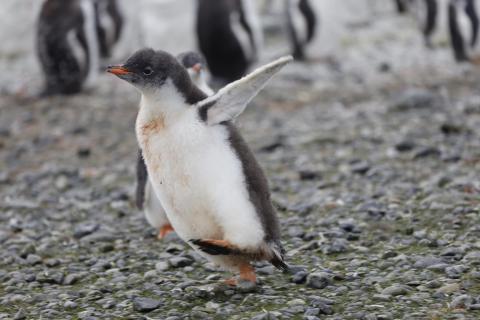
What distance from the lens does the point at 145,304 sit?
142 inches

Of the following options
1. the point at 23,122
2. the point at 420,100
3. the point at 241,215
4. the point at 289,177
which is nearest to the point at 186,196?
the point at 241,215

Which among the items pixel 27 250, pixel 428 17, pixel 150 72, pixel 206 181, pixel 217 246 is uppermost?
pixel 150 72

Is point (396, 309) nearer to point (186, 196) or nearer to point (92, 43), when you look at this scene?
point (186, 196)

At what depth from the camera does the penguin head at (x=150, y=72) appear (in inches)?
142

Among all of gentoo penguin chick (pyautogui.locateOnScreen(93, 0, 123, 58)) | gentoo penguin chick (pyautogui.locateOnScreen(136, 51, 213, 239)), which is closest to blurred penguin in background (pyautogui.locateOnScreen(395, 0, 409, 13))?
gentoo penguin chick (pyautogui.locateOnScreen(93, 0, 123, 58))

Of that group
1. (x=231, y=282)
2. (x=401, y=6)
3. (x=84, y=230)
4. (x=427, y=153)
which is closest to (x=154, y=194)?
(x=84, y=230)

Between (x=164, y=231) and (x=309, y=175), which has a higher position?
(x=164, y=231)

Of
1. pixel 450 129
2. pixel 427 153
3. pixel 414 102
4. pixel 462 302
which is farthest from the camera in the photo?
pixel 414 102

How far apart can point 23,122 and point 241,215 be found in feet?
19.2

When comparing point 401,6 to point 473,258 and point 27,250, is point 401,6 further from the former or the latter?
point 473,258

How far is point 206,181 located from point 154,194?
1188 mm

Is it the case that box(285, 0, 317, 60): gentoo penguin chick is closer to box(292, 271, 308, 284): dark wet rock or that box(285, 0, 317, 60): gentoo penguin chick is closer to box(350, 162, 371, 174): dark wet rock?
box(350, 162, 371, 174): dark wet rock

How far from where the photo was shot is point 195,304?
143 inches

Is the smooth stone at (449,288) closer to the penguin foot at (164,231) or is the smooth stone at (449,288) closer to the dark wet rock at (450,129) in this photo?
the penguin foot at (164,231)
